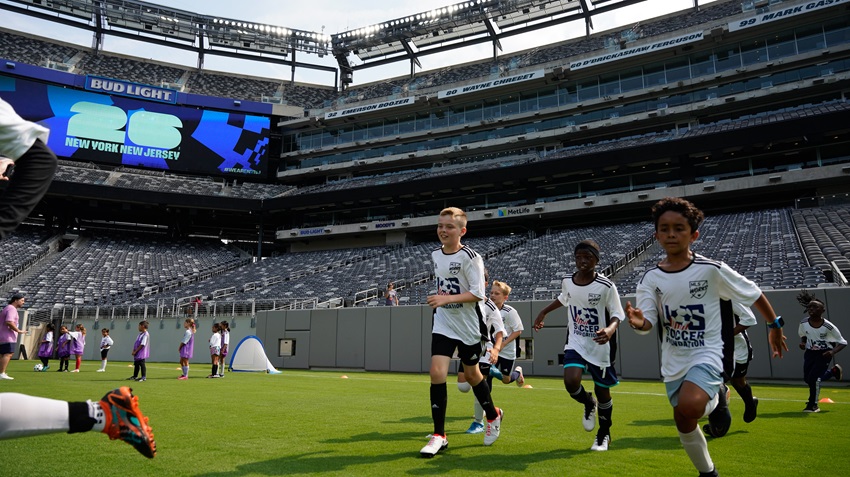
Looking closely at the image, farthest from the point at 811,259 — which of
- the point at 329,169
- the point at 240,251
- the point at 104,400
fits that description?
the point at 240,251

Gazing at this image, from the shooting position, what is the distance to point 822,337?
30.7ft

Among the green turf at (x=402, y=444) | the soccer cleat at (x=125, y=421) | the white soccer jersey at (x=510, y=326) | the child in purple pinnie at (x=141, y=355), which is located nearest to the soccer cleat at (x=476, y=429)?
the green turf at (x=402, y=444)

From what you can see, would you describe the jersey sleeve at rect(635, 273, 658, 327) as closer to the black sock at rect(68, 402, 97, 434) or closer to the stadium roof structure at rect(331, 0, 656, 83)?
the black sock at rect(68, 402, 97, 434)

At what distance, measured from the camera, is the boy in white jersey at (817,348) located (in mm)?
9164

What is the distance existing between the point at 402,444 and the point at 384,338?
57.8ft

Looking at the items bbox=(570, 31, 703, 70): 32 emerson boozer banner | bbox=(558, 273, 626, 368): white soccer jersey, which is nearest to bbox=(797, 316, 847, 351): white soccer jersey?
bbox=(558, 273, 626, 368): white soccer jersey

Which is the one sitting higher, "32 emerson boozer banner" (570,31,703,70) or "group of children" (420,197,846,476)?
"32 emerson boozer banner" (570,31,703,70)

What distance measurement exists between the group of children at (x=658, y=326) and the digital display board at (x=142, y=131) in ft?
163

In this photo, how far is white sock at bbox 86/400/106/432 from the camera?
339 cm

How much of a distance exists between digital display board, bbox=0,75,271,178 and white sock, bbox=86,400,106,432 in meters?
51.8

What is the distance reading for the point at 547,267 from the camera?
29.6 m

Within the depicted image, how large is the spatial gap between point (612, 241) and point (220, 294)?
25.2 meters

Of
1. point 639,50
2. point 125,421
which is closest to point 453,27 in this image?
point 639,50

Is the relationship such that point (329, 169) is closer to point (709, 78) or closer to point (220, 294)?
point (220, 294)
